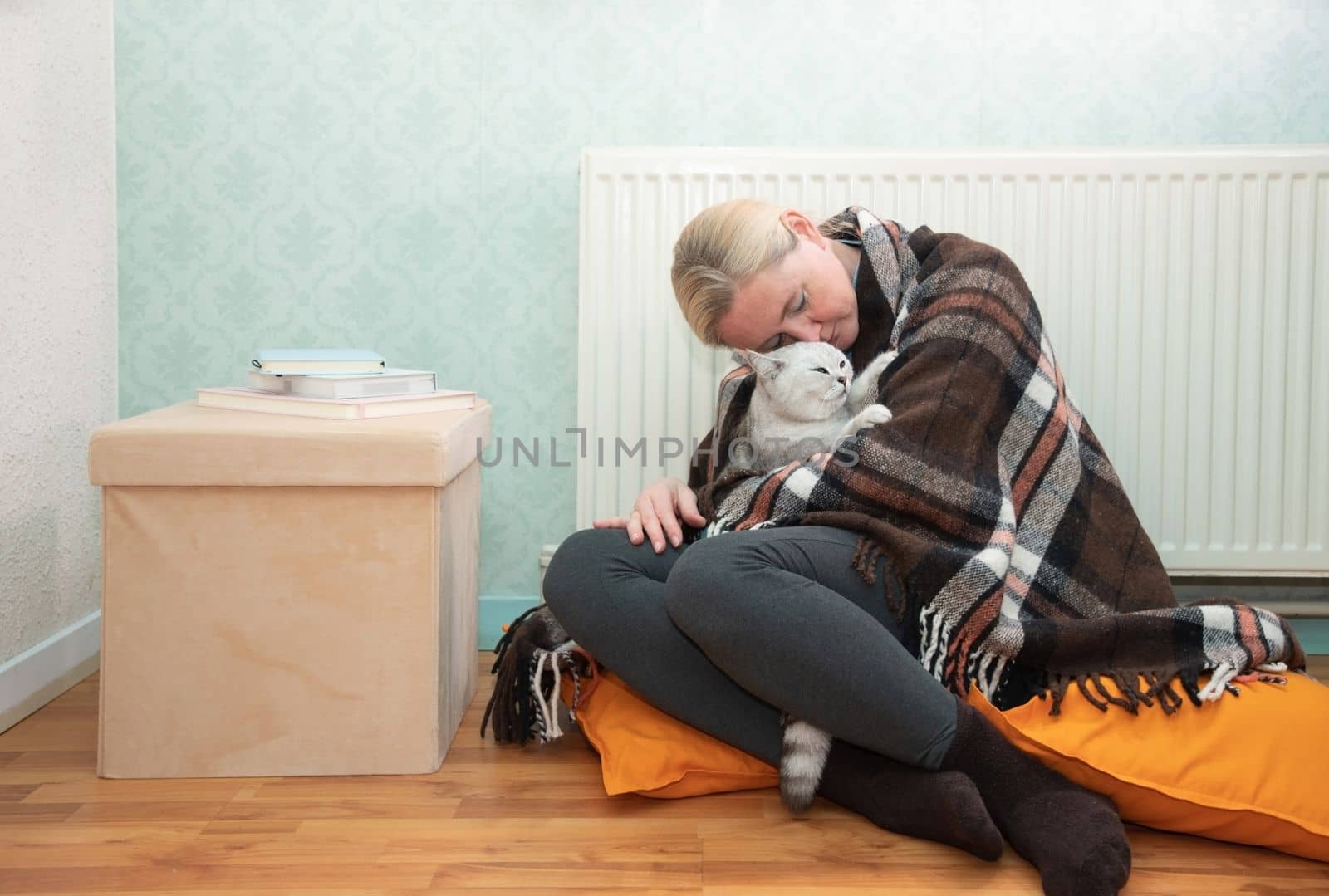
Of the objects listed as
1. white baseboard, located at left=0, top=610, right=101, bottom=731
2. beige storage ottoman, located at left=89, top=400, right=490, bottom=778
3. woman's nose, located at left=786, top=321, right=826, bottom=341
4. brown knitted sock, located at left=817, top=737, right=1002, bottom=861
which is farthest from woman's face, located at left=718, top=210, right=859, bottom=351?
white baseboard, located at left=0, top=610, right=101, bottom=731

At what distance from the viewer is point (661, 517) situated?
1.43 m

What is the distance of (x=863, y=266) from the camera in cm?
148

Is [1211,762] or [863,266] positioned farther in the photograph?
[863,266]

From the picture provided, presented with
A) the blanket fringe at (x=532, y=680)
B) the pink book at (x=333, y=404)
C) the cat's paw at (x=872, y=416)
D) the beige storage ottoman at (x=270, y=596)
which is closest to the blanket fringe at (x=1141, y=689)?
the cat's paw at (x=872, y=416)

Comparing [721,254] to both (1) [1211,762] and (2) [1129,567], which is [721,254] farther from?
(1) [1211,762]

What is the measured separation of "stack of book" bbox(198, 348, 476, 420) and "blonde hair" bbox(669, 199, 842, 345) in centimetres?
38

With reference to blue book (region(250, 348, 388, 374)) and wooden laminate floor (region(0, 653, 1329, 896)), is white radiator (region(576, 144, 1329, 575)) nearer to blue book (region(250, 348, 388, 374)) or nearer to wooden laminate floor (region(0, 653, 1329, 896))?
blue book (region(250, 348, 388, 374))

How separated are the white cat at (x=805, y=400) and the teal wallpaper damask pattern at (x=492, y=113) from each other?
0.63 metres

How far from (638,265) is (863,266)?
0.47 meters

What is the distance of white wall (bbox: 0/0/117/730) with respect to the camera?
1.57m

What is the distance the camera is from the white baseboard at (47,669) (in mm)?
1539

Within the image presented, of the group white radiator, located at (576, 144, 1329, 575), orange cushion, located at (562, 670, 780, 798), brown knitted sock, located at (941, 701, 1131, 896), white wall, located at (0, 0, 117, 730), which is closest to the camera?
brown knitted sock, located at (941, 701, 1131, 896)

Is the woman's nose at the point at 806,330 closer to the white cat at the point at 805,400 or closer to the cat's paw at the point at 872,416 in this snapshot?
the white cat at the point at 805,400

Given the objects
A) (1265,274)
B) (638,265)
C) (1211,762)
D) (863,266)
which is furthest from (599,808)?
(1265,274)
